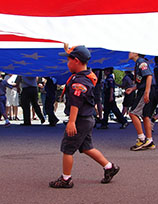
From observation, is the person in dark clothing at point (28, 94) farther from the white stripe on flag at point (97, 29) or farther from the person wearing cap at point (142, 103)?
the person wearing cap at point (142, 103)

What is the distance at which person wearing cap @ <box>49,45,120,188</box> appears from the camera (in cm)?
425

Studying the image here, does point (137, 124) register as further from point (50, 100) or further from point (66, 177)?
point (50, 100)

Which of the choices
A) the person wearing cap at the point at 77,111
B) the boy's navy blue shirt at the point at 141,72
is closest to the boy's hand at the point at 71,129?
the person wearing cap at the point at 77,111

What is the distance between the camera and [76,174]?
5.02 meters

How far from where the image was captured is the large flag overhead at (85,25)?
656 cm

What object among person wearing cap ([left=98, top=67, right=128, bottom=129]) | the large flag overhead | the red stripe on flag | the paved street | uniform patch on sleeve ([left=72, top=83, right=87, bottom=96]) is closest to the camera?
the paved street

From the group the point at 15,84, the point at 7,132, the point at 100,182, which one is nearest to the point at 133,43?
the point at 100,182

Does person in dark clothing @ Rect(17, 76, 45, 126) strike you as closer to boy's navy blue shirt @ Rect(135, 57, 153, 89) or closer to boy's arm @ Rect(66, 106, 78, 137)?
boy's navy blue shirt @ Rect(135, 57, 153, 89)

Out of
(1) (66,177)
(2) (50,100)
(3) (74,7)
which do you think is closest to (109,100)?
(2) (50,100)

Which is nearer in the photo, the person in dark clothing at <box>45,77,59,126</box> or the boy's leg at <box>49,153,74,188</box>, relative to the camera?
the boy's leg at <box>49,153,74,188</box>

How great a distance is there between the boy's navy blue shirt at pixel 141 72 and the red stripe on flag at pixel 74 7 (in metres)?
0.92

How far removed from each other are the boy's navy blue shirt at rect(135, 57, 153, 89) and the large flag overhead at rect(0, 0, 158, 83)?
21 cm

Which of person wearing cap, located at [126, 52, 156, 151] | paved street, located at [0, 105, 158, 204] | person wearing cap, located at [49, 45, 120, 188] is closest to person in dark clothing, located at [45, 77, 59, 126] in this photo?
paved street, located at [0, 105, 158, 204]

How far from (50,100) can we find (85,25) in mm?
4464
